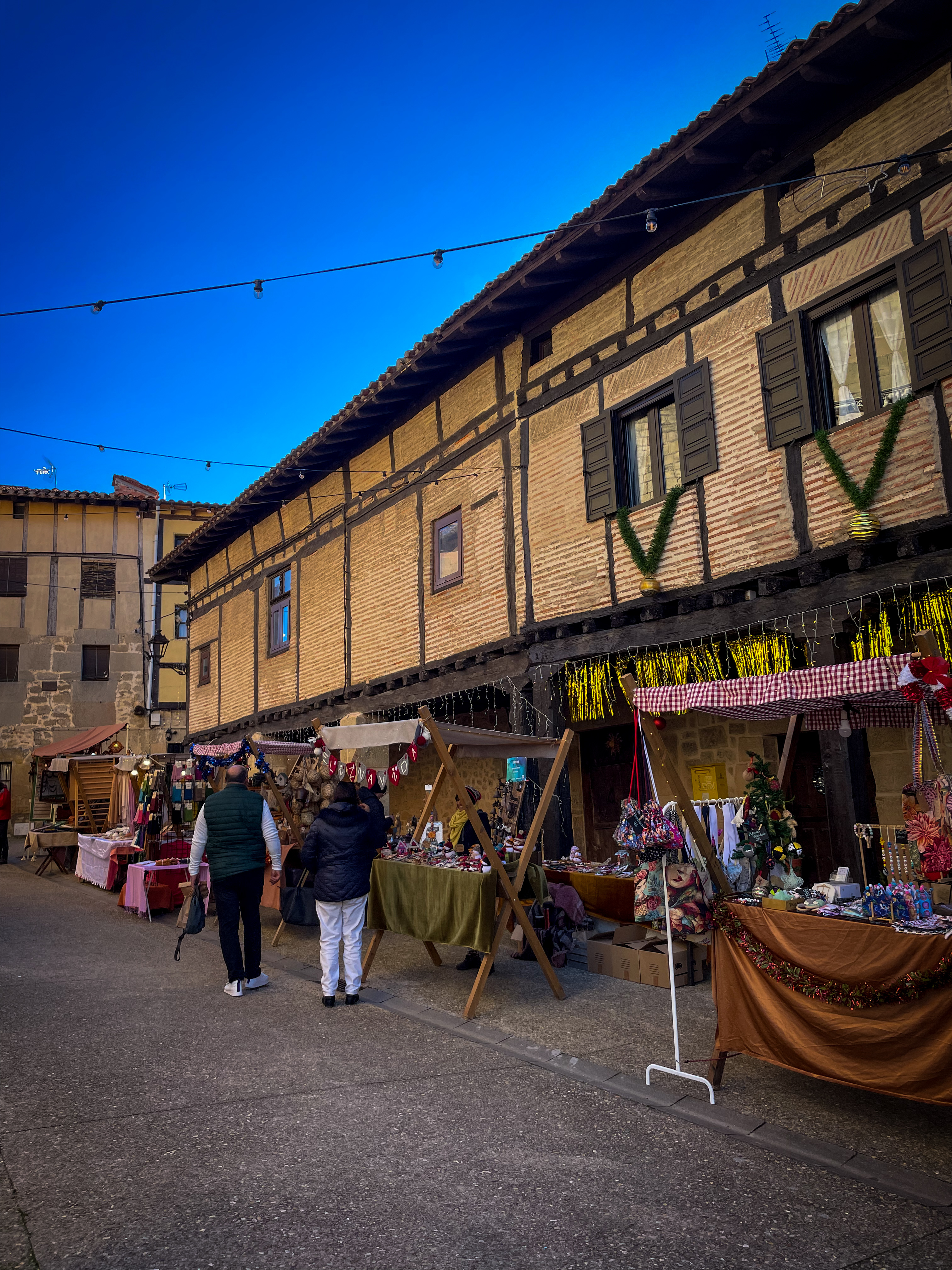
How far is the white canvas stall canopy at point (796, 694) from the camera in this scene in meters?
4.33

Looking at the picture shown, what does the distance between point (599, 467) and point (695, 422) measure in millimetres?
1402

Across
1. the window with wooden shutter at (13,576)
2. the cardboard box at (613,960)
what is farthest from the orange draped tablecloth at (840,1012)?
the window with wooden shutter at (13,576)

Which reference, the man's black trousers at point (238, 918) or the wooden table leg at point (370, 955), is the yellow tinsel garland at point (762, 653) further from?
the man's black trousers at point (238, 918)

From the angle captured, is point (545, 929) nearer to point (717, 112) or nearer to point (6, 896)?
point (717, 112)

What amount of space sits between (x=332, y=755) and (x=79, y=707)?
23.5m

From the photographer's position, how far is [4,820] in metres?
17.8

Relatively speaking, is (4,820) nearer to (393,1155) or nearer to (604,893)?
(604,893)

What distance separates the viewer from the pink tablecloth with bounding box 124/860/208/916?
38.0ft

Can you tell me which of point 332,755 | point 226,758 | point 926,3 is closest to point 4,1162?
point 332,755

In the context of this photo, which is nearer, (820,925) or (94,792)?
(820,925)

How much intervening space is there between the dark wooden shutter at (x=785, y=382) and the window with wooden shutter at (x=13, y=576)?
2869cm

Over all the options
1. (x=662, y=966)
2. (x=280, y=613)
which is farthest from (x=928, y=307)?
(x=280, y=613)

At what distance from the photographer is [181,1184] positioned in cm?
358

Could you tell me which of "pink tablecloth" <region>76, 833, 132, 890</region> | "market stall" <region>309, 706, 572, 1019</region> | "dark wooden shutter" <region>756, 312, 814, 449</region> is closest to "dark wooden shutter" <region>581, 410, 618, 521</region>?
"dark wooden shutter" <region>756, 312, 814, 449</region>
